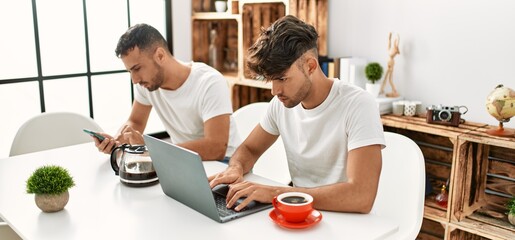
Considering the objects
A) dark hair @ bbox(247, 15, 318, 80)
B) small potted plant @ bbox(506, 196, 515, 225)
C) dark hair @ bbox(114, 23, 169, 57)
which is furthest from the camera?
small potted plant @ bbox(506, 196, 515, 225)

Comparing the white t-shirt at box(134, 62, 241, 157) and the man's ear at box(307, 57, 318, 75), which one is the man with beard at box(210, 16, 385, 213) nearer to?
the man's ear at box(307, 57, 318, 75)

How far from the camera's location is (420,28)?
2.61m

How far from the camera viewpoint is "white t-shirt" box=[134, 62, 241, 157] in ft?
6.98

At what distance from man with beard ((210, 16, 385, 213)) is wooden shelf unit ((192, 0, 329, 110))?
125 centimetres

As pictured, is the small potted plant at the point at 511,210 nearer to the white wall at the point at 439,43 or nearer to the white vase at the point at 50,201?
the white wall at the point at 439,43

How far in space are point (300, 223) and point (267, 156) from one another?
3.06 ft

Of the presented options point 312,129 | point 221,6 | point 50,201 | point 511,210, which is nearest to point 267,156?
point 312,129

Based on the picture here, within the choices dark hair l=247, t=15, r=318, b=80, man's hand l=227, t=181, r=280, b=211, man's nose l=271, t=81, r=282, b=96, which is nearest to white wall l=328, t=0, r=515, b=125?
dark hair l=247, t=15, r=318, b=80

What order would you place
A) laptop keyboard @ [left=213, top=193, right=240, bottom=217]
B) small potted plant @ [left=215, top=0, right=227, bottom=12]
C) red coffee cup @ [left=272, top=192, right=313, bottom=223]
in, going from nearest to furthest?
red coffee cup @ [left=272, top=192, right=313, bottom=223], laptop keyboard @ [left=213, top=193, right=240, bottom=217], small potted plant @ [left=215, top=0, right=227, bottom=12]

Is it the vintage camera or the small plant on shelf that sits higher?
the small plant on shelf

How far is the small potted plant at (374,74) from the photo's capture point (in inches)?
105

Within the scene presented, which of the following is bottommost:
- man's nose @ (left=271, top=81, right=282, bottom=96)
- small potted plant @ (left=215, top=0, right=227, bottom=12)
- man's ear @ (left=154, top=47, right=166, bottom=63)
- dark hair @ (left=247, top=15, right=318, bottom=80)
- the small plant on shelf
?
the small plant on shelf

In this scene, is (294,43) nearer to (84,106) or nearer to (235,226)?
(235,226)

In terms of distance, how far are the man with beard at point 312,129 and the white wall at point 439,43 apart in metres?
1.11
